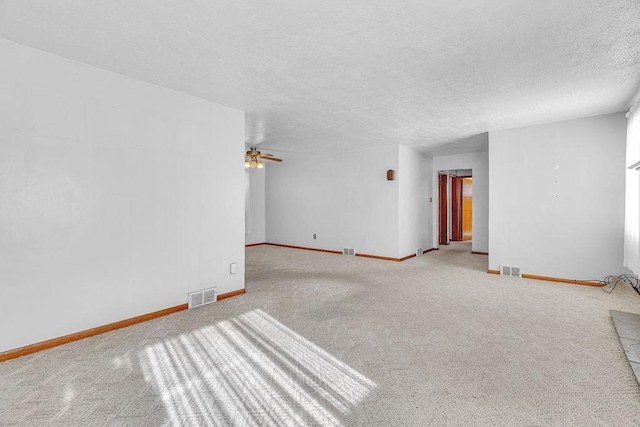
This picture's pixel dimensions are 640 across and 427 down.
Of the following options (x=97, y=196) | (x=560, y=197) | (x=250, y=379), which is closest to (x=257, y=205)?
(x=97, y=196)

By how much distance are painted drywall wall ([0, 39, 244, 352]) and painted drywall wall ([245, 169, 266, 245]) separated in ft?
16.9

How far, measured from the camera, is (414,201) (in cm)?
696

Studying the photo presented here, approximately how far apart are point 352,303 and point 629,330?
2.60m

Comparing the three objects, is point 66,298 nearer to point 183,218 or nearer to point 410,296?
point 183,218

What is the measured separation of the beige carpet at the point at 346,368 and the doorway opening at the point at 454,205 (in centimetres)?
492

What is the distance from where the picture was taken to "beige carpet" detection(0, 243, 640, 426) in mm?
1690

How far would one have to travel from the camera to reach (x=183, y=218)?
343 cm

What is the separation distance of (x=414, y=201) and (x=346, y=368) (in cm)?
541

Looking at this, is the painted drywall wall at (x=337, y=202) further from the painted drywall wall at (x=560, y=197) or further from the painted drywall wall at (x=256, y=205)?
the painted drywall wall at (x=560, y=197)

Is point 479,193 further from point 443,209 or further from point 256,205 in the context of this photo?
point 256,205

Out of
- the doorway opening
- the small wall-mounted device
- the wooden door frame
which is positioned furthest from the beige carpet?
the doorway opening

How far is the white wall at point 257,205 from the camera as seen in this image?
8969 mm

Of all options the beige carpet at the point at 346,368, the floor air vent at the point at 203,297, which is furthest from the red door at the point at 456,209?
the floor air vent at the point at 203,297

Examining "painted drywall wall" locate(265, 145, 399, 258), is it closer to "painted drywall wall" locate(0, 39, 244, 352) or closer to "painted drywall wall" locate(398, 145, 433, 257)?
"painted drywall wall" locate(398, 145, 433, 257)
